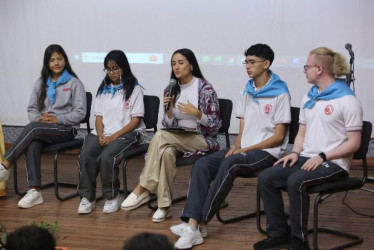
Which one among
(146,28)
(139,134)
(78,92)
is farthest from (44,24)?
(139,134)

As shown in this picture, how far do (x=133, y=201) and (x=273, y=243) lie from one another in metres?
1.12

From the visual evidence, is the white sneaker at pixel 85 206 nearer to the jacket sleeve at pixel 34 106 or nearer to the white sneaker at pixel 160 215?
the white sneaker at pixel 160 215

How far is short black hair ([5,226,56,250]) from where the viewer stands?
1.60 meters

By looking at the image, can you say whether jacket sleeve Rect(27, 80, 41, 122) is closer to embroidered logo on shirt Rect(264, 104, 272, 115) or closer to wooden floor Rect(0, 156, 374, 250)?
wooden floor Rect(0, 156, 374, 250)

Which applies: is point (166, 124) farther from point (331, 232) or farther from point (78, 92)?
point (331, 232)

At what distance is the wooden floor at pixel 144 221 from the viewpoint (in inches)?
143

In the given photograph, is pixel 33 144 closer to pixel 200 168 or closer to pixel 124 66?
pixel 124 66

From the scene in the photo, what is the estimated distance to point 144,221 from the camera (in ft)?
13.4

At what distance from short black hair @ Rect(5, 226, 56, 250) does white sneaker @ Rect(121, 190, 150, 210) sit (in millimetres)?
2528

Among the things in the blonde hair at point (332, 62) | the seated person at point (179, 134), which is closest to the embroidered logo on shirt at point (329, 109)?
the blonde hair at point (332, 62)

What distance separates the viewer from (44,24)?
6.41 m

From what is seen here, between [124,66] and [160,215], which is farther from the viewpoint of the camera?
[124,66]

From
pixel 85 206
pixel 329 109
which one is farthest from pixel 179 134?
pixel 329 109

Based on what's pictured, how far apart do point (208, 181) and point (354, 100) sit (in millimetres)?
962
